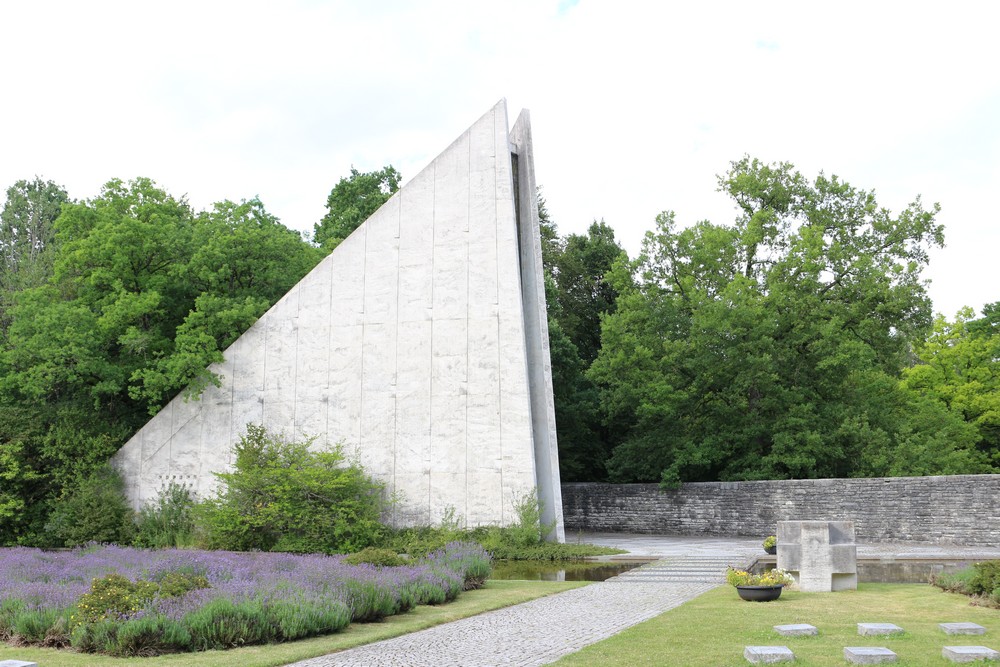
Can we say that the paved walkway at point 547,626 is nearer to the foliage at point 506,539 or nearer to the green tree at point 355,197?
the foliage at point 506,539

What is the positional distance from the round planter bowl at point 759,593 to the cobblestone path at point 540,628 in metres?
0.86

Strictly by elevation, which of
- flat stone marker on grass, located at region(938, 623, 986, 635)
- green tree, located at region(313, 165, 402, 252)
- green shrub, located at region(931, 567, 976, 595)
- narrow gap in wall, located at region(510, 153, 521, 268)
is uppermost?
green tree, located at region(313, 165, 402, 252)

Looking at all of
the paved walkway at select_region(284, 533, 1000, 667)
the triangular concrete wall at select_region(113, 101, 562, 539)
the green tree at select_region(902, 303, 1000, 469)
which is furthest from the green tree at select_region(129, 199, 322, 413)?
the green tree at select_region(902, 303, 1000, 469)

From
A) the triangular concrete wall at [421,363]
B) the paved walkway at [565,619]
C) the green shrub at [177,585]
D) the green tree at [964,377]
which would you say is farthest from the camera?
the green tree at [964,377]

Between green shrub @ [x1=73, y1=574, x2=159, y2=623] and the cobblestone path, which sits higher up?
green shrub @ [x1=73, y1=574, x2=159, y2=623]

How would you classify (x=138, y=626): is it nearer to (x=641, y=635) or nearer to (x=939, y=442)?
(x=641, y=635)

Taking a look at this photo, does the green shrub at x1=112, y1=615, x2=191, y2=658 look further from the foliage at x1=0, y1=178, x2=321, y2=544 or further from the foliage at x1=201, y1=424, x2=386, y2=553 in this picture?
the foliage at x1=0, y1=178, x2=321, y2=544

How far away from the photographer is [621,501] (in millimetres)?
26422

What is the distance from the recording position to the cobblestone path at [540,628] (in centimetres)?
740

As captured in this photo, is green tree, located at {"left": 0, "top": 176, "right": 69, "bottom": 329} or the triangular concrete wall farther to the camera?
green tree, located at {"left": 0, "top": 176, "right": 69, "bottom": 329}

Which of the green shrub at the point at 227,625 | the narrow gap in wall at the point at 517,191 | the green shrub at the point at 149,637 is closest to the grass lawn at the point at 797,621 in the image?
the green shrub at the point at 227,625

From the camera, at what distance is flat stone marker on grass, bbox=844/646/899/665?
6430 millimetres

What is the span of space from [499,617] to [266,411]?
1320 centimetres

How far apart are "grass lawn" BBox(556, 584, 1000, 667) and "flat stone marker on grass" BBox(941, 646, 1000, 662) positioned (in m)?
0.09
